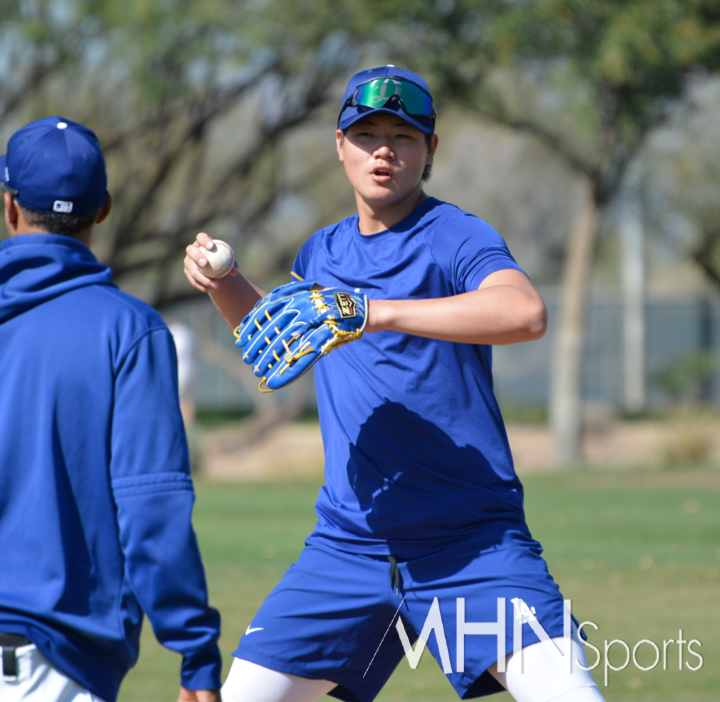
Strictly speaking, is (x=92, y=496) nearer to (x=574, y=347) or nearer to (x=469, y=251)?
(x=469, y=251)

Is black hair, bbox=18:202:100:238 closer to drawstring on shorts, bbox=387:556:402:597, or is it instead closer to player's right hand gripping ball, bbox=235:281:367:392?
player's right hand gripping ball, bbox=235:281:367:392

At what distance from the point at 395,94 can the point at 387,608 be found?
5.01 ft

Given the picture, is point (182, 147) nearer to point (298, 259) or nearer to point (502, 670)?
point (298, 259)

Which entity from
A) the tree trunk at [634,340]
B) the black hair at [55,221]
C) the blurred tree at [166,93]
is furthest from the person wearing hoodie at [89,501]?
the tree trunk at [634,340]

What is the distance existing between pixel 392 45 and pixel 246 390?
15.3 m

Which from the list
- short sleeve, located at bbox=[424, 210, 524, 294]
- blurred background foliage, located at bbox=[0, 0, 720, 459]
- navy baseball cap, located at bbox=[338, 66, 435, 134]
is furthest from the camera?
blurred background foliage, located at bbox=[0, 0, 720, 459]

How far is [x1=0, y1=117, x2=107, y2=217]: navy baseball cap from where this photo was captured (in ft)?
7.84

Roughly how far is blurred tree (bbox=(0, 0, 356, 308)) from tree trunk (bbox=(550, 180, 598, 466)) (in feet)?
14.9

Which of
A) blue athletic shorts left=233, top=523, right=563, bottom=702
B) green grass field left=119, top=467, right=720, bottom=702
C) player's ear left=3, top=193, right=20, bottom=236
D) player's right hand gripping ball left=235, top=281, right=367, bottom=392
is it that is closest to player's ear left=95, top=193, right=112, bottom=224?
player's ear left=3, top=193, right=20, bottom=236

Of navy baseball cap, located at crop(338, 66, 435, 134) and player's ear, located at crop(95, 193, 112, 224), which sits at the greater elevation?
navy baseball cap, located at crop(338, 66, 435, 134)

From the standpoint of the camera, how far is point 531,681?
2.79m

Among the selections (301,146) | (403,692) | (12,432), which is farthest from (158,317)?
(301,146)

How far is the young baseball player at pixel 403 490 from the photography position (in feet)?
9.66

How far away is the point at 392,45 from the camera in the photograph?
47.2ft
